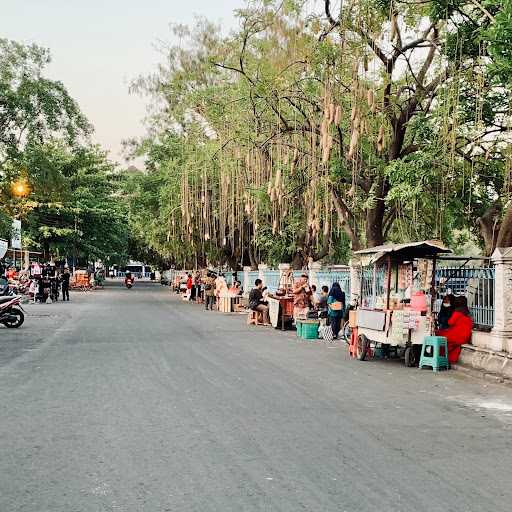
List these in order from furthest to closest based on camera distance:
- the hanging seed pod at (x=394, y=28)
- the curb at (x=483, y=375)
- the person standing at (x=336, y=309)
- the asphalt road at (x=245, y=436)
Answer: the person standing at (x=336, y=309)
the hanging seed pod at (x=394, y=28)
the curb at (x=483, y=375)
the asphalt road at (x=245, y=436)

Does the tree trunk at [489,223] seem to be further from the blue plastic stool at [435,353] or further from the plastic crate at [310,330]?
the blue plastic stool at [435,353]

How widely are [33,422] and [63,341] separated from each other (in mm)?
9623

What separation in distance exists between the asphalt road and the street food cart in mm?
591

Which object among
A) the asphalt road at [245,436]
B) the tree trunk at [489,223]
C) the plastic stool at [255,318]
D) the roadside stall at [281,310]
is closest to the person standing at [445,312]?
the asphalt road at [245,436]

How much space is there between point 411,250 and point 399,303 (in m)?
1.08

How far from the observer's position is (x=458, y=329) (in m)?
14.0

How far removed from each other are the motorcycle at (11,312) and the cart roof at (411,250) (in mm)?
10769

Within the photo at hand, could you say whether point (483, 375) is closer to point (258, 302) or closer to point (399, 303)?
point (399, 303)

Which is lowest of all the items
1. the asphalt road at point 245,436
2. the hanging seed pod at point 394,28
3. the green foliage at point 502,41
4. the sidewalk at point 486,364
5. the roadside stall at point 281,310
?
the asphalt road at point 245,436

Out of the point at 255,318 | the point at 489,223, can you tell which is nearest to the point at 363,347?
the point at 489,223

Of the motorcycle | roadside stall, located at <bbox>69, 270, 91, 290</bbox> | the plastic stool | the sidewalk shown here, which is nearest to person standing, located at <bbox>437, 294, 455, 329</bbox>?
the sidewalk

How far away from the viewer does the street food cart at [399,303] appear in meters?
13.5

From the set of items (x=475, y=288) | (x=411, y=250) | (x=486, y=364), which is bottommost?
(x=486, y=364)

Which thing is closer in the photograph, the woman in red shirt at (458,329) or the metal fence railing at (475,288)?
the woman in red shirt at (458,329)
